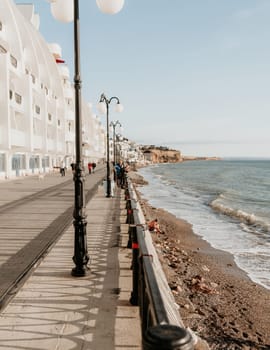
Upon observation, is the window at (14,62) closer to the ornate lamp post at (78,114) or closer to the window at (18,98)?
the window at (18,98)

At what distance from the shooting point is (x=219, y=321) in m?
7.04

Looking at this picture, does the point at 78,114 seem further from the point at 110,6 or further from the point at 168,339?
the point at 168,339

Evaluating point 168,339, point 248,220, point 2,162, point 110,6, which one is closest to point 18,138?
Answer: point 2,162

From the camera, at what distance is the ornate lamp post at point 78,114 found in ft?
21.6

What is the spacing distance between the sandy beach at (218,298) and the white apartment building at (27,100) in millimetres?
25505

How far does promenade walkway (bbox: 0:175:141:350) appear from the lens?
14.4 ft

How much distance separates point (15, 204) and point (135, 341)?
1435 centimetres

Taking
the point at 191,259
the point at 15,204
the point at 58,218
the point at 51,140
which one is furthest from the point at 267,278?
the point at 51,140

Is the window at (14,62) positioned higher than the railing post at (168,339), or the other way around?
the window at (14,62)

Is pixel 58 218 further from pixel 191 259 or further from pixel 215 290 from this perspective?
pixel 215 290

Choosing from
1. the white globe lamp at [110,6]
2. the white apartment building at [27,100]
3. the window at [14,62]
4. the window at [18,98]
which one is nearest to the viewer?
the white globe lamp at [110,6]

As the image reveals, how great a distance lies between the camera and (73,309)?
5293mm

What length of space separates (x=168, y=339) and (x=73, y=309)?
3594 millimetres

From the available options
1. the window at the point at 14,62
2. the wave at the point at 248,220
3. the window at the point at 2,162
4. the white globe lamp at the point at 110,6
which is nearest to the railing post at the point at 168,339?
the white globe lamp at the point at 110,6
